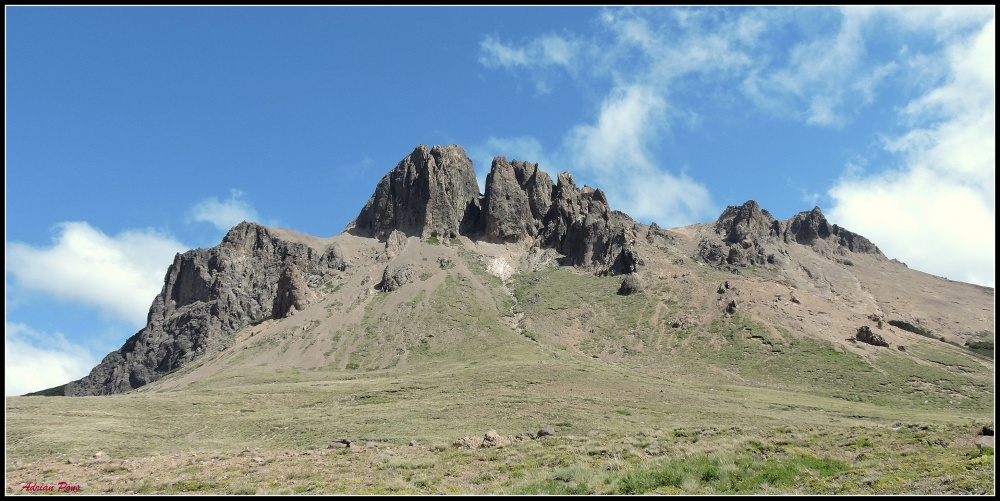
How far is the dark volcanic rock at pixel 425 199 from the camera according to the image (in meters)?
153

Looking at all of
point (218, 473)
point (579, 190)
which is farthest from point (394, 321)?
point (218, 473)

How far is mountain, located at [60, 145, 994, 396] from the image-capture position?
337 feet

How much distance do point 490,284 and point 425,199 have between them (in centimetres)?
3558

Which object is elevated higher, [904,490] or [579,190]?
[579,190]

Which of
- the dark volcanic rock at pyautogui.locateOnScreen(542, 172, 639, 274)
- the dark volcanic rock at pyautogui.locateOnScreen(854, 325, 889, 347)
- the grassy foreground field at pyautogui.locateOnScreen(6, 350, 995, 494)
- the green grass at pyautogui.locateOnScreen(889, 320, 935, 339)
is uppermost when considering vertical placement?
the dark volcanic rock at pyautogui.locateOnScreen(542, 172, 639, 274)

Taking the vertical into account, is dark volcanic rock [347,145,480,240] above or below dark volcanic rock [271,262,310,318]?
above

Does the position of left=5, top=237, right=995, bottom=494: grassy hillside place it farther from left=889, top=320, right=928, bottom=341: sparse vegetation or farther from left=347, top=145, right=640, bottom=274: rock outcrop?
left=889, top=320, right=928, bottom=341: sparse vegetation

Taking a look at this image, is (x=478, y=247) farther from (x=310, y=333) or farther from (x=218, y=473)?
(x=218, y=473)

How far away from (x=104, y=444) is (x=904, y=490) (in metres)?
41.0

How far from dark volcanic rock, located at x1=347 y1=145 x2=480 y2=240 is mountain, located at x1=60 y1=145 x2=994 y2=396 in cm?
40

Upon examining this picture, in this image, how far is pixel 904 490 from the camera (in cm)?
1358

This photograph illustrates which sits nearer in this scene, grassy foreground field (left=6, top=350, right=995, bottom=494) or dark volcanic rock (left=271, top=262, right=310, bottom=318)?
grassy foreground field (left=6, top=350, right=995, bottom=494)
